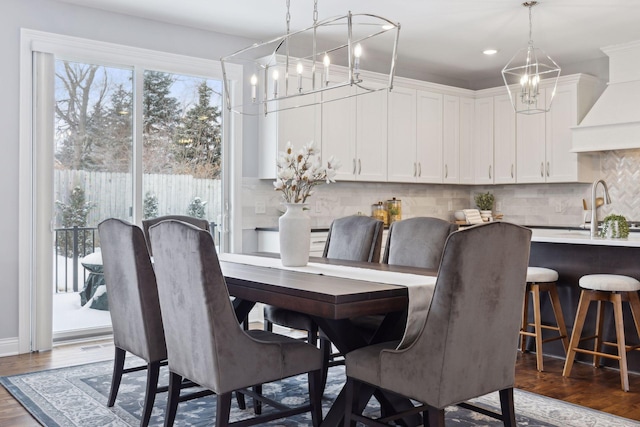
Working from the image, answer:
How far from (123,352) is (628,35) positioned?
4803 mm

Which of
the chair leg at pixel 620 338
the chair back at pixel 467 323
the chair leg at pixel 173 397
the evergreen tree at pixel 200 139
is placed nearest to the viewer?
the chair back at pixel 467 323

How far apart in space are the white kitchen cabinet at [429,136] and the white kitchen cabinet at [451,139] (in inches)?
2.5

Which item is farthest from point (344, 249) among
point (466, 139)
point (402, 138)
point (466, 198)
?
point (466, 198)

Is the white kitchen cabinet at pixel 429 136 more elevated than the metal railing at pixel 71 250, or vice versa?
the white kitchen cabinet at pixel 429 136

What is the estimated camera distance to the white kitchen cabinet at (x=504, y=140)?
655cm

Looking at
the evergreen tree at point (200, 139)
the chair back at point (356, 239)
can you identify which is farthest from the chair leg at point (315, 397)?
the evergreen tree at point (200, 139)

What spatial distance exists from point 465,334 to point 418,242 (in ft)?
4.39

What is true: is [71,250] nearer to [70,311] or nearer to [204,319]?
[70,311]

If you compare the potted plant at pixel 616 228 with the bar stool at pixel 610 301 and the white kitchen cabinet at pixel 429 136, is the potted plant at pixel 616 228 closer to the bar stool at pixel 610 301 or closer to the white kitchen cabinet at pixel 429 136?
the bar stool at pixel 610 301

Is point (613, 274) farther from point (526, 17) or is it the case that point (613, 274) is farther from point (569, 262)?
point (526, 17)

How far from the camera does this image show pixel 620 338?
3590mm

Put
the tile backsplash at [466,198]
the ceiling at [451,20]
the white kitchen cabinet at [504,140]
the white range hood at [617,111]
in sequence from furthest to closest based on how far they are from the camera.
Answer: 1. the white kitchen cabinet at [504,140]
2. the tile backsplash at [466,198]
3. the white range hood at [617,111]
4. the ceiling at [451,20]

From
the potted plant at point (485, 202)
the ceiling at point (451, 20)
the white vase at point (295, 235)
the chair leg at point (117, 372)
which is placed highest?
the ceiling at point (451, 20)

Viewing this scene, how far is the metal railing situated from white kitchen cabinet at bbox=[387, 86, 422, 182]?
283cm
